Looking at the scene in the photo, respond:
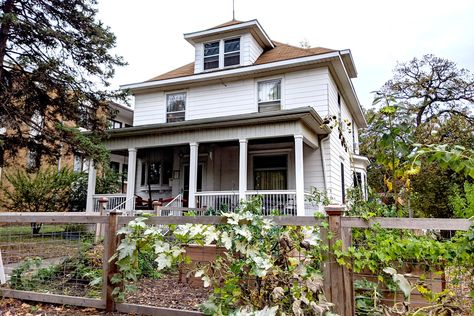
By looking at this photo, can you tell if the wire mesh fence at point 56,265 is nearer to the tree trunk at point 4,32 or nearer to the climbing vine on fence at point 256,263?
the climbing vine on fence at point 256,263

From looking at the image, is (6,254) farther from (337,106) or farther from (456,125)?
(456,125)

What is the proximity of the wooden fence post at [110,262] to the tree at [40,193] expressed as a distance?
377 inches

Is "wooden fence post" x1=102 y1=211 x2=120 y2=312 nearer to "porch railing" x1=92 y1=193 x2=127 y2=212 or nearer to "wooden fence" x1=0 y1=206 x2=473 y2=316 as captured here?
"wooden fence" x1=0 y1=206 x2=473 y2=316

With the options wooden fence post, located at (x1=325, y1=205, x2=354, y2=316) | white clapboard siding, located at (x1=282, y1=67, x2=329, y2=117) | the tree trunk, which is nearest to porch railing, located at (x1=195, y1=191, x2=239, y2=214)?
white clapboard siding, located at (x1=282, y1=67, x2=329, y2=117)

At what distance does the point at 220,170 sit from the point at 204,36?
5.43m

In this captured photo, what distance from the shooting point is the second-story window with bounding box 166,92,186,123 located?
13.2 m

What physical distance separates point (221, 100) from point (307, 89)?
3250 mm

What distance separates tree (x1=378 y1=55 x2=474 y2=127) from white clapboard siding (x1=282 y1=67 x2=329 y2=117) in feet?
37.2

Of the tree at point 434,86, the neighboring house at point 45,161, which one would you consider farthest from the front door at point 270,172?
the tree at point 434,86

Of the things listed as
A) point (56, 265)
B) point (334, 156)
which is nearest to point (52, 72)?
point (56, 265)

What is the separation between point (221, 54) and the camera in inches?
519

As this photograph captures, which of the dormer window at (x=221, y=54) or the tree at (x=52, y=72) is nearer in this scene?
the tree at (x=52, y=72)

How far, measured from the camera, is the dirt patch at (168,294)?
4340 millimetres

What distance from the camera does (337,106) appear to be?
12883mm
